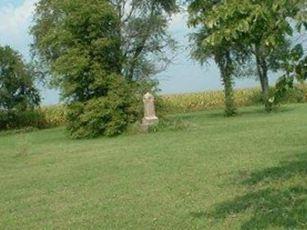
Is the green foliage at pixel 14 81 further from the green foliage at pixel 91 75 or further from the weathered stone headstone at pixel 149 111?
the weathered stone headstone at pixel 149 111

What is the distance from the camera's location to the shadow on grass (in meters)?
8.21

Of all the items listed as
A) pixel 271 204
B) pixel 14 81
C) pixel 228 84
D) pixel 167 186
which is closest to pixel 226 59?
pixel 228 84

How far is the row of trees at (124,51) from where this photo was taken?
6188 mm

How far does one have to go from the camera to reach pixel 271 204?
9.30 metres

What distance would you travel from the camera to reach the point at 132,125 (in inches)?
1152

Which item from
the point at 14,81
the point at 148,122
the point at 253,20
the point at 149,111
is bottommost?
the point at 148,122

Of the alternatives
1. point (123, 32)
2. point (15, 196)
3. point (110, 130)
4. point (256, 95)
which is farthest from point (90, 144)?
point (256, 95)

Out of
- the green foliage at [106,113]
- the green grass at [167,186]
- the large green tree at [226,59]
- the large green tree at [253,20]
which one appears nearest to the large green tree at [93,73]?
the green foliage at [106,113]

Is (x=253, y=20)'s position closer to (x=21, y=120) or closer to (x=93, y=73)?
(x=93, y=73)

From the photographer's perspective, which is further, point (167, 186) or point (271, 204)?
point (167, 186)

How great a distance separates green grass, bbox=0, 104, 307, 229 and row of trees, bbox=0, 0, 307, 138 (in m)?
1.52

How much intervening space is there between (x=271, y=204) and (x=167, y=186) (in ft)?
10.3

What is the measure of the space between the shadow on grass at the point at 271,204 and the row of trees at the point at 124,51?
1.41m

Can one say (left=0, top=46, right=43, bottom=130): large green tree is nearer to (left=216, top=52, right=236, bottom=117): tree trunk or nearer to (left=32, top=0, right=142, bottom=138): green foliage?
(left=216, top=52, right=236, bottom=117): tree trunk
